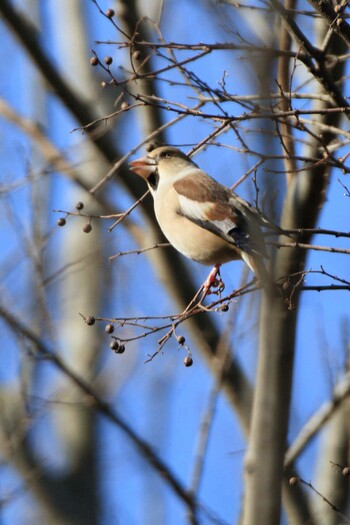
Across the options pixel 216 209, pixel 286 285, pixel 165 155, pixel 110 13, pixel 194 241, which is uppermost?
pixel 165 155

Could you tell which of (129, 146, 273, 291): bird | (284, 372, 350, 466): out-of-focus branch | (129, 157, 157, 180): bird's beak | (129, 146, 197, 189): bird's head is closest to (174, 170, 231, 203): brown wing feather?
(129, 146, 273, 291): bird

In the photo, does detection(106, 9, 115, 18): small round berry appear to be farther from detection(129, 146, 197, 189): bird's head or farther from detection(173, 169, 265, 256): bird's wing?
detection(129, 146, 197, 189): bird's head

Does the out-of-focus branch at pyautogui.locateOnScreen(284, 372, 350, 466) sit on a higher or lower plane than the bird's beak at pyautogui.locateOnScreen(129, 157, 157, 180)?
lower

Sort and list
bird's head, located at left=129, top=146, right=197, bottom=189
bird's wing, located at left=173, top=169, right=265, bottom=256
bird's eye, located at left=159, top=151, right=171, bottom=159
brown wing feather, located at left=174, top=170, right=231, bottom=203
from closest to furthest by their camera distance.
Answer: bird's wing, located at left=173, top=169, right=265, bottom=256, brown wing feather, located at left=174, top=170, right=231, bottom=203, bird's head, located at left=129, top=146, right=197, bottom=189, bird's eye, located at left=159, top=151, right=171, bottom=159

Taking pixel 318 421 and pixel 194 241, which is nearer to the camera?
pixel 194 241

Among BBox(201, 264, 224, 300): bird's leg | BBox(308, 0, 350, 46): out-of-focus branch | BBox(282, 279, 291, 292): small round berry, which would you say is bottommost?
BBox(282, 279, 291, 292): small round berry

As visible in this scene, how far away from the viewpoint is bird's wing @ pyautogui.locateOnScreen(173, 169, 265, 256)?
4.04 m

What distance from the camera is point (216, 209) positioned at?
13.9 ft

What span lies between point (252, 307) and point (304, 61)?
224 centimetres

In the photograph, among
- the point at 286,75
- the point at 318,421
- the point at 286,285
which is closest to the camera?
the point at 286,285

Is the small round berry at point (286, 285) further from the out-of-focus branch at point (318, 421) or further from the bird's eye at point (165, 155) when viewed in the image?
the out-of-focus branch at point (318, 421)

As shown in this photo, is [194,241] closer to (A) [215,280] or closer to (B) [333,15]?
(A) [215,280]

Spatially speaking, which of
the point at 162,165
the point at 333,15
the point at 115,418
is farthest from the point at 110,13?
the point at 115,418

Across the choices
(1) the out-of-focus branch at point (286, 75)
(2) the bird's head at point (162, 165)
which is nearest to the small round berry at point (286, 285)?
(1) the out-of-focus branch at point (286, 75)
